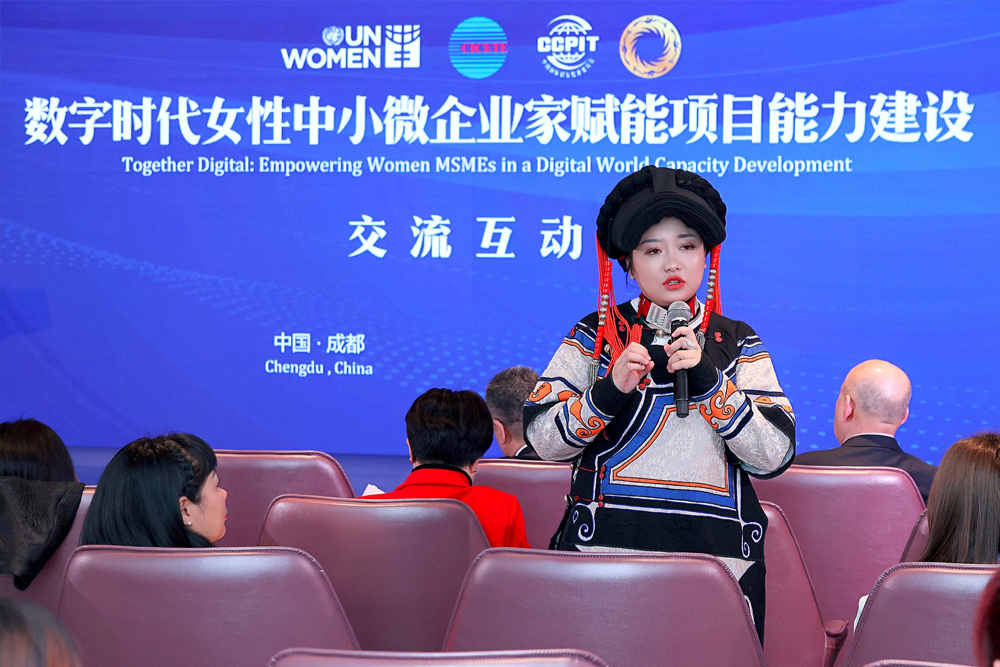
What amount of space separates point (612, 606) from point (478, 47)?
4318mm

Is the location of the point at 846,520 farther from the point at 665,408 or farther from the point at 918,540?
the point at 665,408

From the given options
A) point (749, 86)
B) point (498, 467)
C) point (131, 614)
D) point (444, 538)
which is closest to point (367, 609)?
point (444, 538)

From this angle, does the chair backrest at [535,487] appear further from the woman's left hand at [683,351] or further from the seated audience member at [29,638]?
the seated audience member at [29,638]

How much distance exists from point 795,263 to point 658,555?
155 inches

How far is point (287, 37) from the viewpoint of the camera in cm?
530

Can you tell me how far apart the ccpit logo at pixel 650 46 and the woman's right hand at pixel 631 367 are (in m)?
3.80

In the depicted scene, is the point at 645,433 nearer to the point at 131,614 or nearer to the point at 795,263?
the point at 131,614

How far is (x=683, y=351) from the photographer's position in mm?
1517

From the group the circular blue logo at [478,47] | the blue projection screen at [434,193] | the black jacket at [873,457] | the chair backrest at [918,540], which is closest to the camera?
the chair backrest at [918,540]

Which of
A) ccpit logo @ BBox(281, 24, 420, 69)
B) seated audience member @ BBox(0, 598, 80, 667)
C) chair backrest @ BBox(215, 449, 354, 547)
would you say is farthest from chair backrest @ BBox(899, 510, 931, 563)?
ccpit logo @ BBox(281, 24, 420, 69)

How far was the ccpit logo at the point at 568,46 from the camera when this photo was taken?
200 inches

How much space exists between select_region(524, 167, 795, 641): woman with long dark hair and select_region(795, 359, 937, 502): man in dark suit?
122 centimetres

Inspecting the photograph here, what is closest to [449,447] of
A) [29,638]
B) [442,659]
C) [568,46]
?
[442,659]

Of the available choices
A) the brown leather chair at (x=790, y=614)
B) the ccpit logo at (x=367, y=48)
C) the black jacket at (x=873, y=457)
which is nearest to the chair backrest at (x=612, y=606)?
the brown leather chair at (x=790, y=614)
